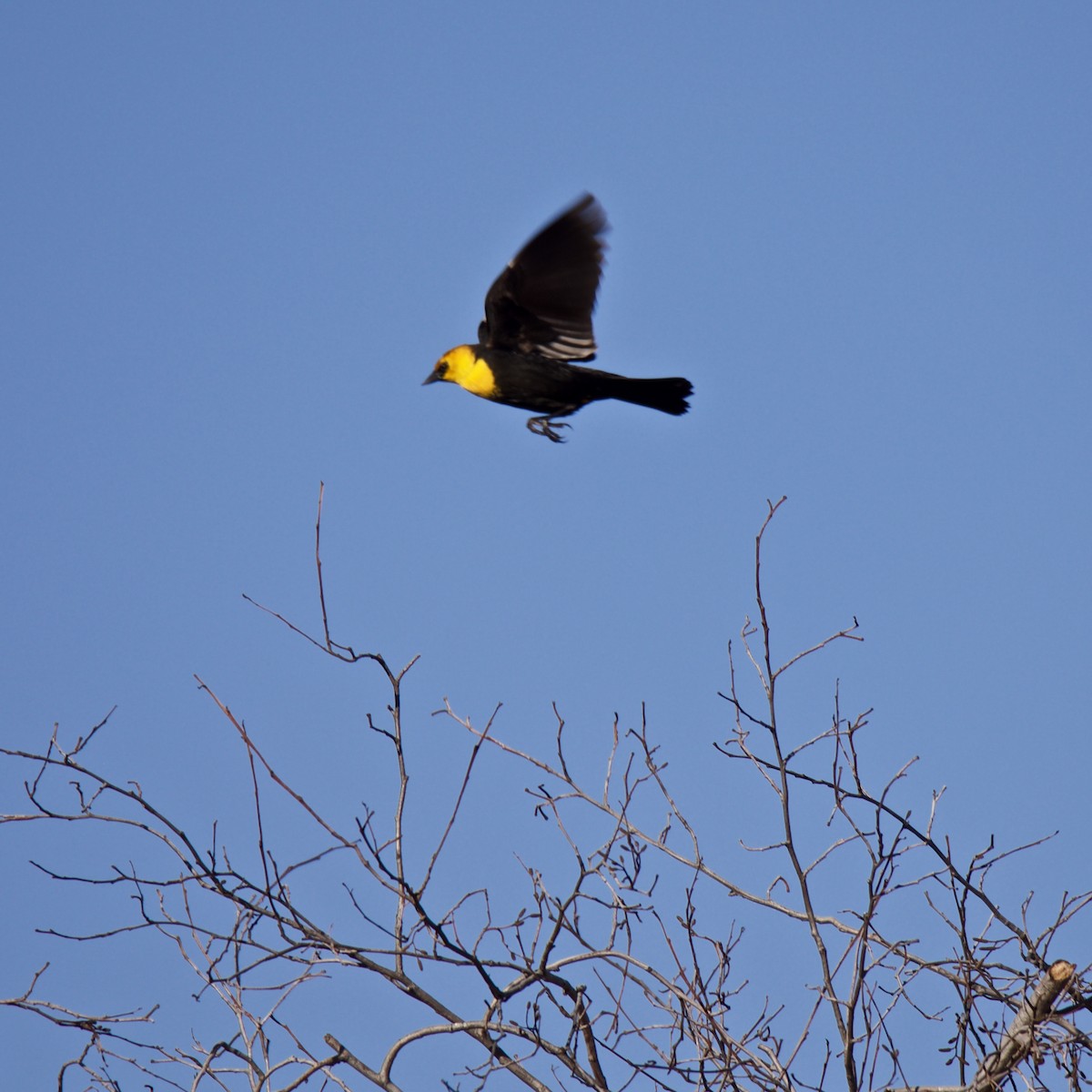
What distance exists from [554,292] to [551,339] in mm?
214

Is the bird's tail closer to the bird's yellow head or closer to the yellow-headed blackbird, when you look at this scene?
the yellow-headed blackbird

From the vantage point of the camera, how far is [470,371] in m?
6.47

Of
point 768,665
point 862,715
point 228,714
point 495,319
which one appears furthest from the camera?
point 495,319

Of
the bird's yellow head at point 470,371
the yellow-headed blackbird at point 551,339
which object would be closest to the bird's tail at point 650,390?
the yellow-headed blackbird at point 551,339

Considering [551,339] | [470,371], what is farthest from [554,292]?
[470,371]

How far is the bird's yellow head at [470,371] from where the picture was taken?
641 centimetres

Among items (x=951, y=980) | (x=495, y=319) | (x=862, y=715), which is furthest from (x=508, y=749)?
(x=495, y=319)

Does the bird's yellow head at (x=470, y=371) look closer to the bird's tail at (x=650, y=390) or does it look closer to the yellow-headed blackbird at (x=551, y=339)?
the yellow-headed blackbird at (x=551, y=339)

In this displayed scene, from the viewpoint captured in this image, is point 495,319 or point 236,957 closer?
point 236,957

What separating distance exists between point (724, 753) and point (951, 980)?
2.17 ft

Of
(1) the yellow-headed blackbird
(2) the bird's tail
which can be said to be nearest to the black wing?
(1) the yellow-headed blackbird

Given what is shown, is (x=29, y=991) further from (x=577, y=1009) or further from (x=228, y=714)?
(x=577, y=1009)

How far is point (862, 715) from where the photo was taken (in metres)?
3.24

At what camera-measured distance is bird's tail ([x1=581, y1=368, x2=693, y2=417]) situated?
5.86 metres
